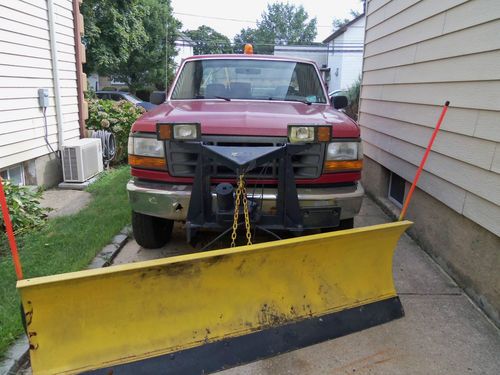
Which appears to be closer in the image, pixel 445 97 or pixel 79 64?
pixel 445 97

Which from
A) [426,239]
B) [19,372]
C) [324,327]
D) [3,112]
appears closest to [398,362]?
[324,327]

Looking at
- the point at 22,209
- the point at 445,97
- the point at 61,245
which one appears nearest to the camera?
the point at 445,97

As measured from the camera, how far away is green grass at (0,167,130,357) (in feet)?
9.64

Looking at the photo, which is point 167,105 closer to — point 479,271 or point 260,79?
point 260,79

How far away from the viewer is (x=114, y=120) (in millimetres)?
8438

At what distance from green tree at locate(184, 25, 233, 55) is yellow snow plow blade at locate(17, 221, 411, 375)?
44830mm

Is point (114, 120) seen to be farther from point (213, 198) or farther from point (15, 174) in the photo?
point (213, 198)

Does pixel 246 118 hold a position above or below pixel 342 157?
above

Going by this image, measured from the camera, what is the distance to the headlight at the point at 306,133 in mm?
2904

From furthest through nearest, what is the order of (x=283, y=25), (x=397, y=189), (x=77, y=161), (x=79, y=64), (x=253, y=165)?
(x=283, y=25)
(x=79, y=64)
(x=77, y=161)
(x=397, y=189)
(x=253, y=165)

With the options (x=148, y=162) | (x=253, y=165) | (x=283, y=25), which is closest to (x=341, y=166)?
(x=253, y=165)

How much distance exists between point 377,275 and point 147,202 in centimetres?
185

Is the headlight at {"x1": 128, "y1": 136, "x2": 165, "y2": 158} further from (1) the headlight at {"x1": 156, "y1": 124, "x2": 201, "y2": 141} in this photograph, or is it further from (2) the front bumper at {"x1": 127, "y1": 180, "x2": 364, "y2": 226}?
(1) the headlight at {"x1": 156, "y1": 124, "x2": 201, "y2": 141}

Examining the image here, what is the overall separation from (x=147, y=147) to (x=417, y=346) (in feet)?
8.00
